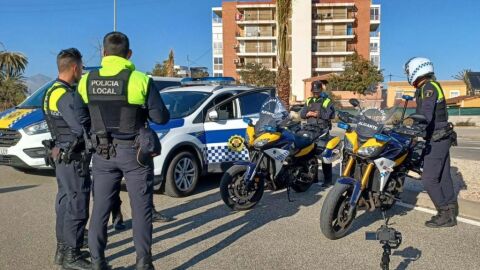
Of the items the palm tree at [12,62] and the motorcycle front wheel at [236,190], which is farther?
the palm tree at [12,62]

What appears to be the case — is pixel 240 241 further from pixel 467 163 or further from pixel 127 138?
pixel 467 163

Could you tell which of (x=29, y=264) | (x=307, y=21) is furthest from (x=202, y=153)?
(x=307, y=21)

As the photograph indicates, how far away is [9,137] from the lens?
8.03 meters

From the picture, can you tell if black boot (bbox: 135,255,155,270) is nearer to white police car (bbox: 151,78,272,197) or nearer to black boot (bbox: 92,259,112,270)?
black boot (bbox: 92,259,112,270)

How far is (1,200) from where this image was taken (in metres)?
6.81

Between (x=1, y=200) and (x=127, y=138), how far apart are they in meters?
4.19

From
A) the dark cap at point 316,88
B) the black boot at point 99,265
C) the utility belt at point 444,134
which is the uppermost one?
the dark cap at point 316,88

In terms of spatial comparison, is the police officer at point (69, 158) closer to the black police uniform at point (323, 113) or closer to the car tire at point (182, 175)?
the car tire at point (182, 175)

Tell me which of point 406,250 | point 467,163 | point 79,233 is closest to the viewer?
point 79,233

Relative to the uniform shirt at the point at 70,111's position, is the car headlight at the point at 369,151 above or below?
below

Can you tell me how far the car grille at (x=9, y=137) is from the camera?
795cm

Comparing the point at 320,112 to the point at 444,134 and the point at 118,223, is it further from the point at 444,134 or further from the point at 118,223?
the point at 118,223

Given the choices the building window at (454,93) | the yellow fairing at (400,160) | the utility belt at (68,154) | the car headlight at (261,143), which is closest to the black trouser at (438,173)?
the yellow fairing at (400,160)

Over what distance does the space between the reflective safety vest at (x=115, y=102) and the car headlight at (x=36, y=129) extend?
4.73 metres
